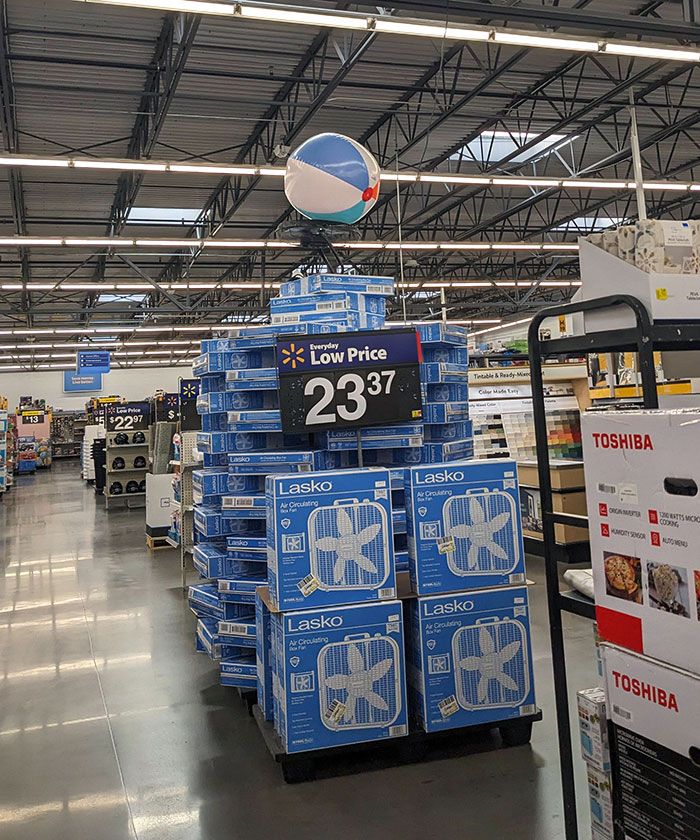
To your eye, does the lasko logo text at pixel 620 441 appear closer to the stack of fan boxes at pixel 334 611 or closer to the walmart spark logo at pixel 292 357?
the stack of fan boxes at pixel 334 611

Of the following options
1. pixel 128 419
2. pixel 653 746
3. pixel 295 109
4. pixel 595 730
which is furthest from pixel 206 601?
pixel 128 419

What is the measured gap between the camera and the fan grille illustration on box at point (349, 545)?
2977mm

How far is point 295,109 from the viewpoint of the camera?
9555 millimetres

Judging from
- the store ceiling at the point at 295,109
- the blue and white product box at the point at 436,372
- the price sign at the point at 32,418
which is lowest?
the blue and white product box at the point at 436,372

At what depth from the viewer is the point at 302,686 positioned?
292cm

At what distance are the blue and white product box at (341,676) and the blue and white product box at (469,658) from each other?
121 mm

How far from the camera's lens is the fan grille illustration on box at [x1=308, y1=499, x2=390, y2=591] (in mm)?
2977

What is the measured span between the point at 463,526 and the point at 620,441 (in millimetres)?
1665

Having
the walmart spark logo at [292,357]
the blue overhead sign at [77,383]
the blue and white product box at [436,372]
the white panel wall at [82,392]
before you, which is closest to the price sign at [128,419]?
the blue and white product box at [436,372]

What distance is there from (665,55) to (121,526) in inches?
375

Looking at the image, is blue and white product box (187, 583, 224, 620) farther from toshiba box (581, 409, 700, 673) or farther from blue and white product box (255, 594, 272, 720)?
toshiba box (581, 409, 700, 673)

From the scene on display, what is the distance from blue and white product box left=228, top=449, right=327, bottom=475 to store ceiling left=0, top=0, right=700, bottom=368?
3648mm

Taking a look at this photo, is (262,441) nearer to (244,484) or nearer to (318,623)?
(244,484)

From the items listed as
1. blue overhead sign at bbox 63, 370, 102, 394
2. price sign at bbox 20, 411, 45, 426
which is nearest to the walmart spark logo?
price sign at bbox 20, 411, 45, 426
